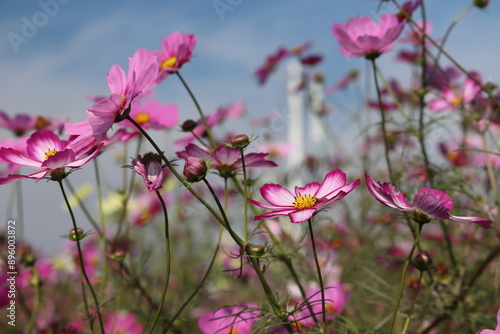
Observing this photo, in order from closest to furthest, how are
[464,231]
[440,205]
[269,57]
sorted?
[440,205], [464,231], [269,57]

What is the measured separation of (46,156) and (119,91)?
0.36 feet

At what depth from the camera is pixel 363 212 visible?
150cm

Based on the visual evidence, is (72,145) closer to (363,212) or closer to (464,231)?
(464,231)

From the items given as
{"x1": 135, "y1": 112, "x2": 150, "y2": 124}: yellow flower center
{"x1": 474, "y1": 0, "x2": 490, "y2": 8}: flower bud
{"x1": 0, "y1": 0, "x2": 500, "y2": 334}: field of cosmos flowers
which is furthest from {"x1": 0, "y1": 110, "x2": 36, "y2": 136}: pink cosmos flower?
{"x1": 474, "y1": 0, "x2": 490, "y2": 8}: flower bud

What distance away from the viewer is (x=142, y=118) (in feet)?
2.32

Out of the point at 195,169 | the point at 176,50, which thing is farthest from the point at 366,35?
the point at 195,169

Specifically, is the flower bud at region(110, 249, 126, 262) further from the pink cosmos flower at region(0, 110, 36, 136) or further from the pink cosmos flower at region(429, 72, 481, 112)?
the pink cosmos flower at region(429, 72, 481, 112)

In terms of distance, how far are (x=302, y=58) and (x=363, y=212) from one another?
23.1 inches

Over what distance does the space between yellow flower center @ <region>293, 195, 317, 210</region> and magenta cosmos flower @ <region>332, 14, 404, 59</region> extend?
0.29 metres

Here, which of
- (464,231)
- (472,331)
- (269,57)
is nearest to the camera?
(472,331)

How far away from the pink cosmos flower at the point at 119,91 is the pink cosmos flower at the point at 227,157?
0.08 metres

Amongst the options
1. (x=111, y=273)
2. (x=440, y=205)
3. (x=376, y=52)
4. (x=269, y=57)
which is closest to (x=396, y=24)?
(x=376, y=52)

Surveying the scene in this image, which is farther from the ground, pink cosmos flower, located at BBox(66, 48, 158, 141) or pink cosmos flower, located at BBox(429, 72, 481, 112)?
pink cosmos flower, located at BBox(429, 72, 481, 112)

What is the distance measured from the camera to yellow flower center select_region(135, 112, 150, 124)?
699mm
